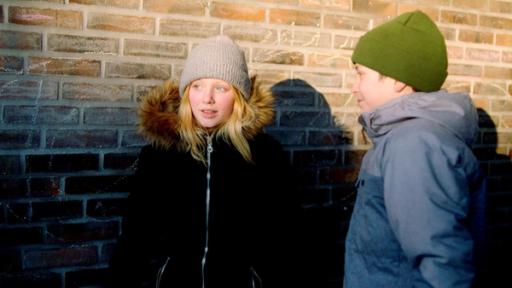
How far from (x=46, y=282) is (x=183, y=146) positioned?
90cm

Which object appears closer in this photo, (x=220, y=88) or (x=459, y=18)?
(x=220, y=88)

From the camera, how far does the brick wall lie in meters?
1.90

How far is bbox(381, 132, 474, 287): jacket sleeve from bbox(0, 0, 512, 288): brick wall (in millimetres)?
1091

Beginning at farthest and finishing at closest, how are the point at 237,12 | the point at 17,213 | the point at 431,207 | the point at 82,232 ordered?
the point at 237,12 → the point at 82,232 → the point at 17,213 → the point at 431,207

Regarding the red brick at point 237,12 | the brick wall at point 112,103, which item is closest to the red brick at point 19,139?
the brick wall at point 112,103

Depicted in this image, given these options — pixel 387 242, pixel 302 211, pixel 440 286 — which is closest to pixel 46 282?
pixel 302 211

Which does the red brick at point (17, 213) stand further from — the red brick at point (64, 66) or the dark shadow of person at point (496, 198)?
the dark shadow of person at point (496, 198)

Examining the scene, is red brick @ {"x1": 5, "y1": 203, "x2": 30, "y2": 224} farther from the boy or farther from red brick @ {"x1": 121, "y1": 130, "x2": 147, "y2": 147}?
the boy

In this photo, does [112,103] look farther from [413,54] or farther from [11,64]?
[413,54]

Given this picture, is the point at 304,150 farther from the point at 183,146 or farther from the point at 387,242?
the point at 387,242

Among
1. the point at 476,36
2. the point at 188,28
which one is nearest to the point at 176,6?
the point at 188,28

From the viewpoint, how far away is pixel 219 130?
1967 mm

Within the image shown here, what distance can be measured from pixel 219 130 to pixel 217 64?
29cm

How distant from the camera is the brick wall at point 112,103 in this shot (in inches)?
74.9
